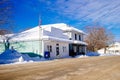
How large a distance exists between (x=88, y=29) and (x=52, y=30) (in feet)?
120

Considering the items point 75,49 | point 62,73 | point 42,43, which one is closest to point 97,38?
point 75,49

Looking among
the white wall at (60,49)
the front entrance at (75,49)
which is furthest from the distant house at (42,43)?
the front entrance at (75,49)

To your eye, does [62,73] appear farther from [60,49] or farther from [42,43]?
[60,49]

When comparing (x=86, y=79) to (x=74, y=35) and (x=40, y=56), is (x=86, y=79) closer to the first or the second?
(x=40, y=56)

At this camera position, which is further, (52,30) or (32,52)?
(52,30)

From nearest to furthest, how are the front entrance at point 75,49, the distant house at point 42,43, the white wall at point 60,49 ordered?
the distant house at point 42,43 → the white wall at point 60,49 → the front entrance at point 75,49

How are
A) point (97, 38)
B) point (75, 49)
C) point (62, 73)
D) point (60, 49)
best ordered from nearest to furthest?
point (62, 73)
point (60, 49)
point (75, 49)
point (97, 38)

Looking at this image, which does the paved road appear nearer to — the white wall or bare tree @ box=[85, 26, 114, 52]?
the white wall

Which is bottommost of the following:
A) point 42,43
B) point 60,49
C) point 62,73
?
point 62,73

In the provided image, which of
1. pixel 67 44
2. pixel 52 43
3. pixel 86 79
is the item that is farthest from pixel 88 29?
pixel 86 79

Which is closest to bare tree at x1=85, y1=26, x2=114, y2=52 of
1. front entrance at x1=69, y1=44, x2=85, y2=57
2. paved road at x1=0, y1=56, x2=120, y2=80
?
front entrance at x1=69, y1=44, x2=85, y2=57

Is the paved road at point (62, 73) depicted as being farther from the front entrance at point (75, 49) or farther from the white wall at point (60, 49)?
the front entrance at point (75, 49)

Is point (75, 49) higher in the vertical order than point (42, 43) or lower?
lower

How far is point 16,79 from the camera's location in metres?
9.12
